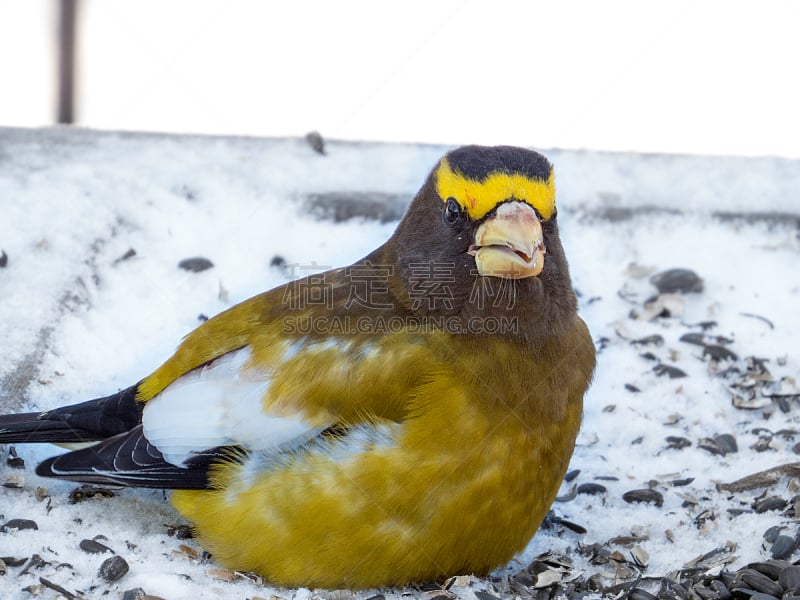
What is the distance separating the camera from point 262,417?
3779 millimetres

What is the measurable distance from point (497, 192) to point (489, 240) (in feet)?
0.54

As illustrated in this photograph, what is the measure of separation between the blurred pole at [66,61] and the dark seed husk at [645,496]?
18.6 feet

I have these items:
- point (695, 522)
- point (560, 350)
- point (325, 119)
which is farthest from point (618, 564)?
point (325, 119)

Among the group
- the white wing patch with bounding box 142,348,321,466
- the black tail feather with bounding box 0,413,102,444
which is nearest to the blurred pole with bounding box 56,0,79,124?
the black tail feather with bounding box 0,413,102,444

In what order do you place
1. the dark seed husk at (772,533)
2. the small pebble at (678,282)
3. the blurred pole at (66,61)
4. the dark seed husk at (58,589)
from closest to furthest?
the dark seed husk at (58,589), the dark seed husk at (772,533), the small pebble at (678,282), the blurred pole at (66,61)

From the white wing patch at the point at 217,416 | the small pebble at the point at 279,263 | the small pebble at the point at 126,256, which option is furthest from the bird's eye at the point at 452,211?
the small pebble at the point at 126,256

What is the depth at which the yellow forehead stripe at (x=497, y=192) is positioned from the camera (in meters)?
3.69

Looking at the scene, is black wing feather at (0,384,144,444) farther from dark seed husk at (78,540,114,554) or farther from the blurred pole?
the blurred pole

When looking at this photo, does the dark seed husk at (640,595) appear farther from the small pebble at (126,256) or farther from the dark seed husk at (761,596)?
the small pebble at (126,256)

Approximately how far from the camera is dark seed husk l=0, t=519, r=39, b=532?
366cm

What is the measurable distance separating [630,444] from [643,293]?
1132mm

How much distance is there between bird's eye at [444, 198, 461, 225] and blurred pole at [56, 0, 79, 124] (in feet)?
17.1

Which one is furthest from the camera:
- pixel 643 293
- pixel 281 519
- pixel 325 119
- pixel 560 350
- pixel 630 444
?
pixel 325 119

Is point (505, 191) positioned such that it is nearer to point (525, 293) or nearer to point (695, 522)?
point (525, 293)
